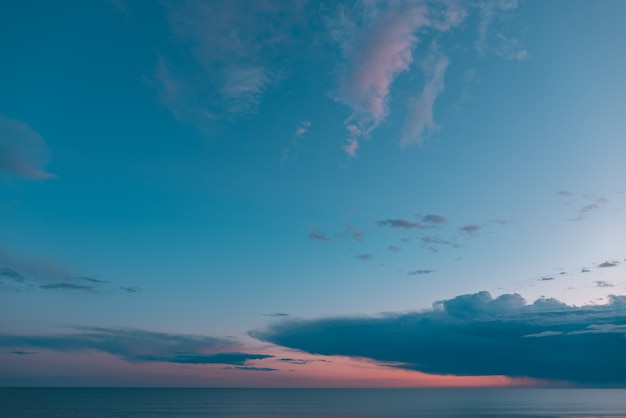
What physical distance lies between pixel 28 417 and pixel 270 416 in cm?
7380

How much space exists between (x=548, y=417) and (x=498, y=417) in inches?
723

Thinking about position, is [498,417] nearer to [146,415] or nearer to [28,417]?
[146,415]

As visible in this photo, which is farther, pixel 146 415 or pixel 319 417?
pixel 146 415

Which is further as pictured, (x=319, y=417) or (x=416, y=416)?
(x=416, y=416)

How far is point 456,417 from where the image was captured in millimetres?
150250

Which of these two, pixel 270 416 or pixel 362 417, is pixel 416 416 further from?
pixel 270 416

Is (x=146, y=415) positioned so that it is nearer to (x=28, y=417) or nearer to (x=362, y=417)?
(x=28, y=417)

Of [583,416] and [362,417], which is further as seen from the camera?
[583,416]

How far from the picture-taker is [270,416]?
148 metres

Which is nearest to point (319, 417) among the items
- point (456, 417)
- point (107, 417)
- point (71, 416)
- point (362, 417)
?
point (362, 417)

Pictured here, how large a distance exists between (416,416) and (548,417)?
42.7m

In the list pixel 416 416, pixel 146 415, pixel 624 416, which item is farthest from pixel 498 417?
pixel 146 415

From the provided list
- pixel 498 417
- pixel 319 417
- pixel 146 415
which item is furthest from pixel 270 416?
pixel 498 417

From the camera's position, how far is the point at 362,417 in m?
146
